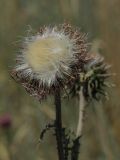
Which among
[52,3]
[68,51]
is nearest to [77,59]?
[68,51]

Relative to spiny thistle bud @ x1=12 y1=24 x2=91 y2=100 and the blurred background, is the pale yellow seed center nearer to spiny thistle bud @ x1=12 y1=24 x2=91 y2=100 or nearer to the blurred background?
spiny thistle bud @ x1=12 y1=24 x2=91 y2=100

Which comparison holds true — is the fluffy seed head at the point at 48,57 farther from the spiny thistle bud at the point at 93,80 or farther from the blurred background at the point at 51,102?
the blurred background at the point at 51,102

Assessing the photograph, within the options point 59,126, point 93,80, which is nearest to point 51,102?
point 93,80

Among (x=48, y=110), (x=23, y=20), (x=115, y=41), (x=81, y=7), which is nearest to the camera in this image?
(x=48, y=110)

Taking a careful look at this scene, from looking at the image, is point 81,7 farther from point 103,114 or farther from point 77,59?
point 77,59

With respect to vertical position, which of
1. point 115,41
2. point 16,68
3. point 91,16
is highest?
point 91,16

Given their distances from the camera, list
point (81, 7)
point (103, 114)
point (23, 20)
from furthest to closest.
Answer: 1. point (23, 20)
2. point (81, 7)
3. point (103, 114)

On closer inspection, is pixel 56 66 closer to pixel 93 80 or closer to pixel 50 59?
pixel 50 59
